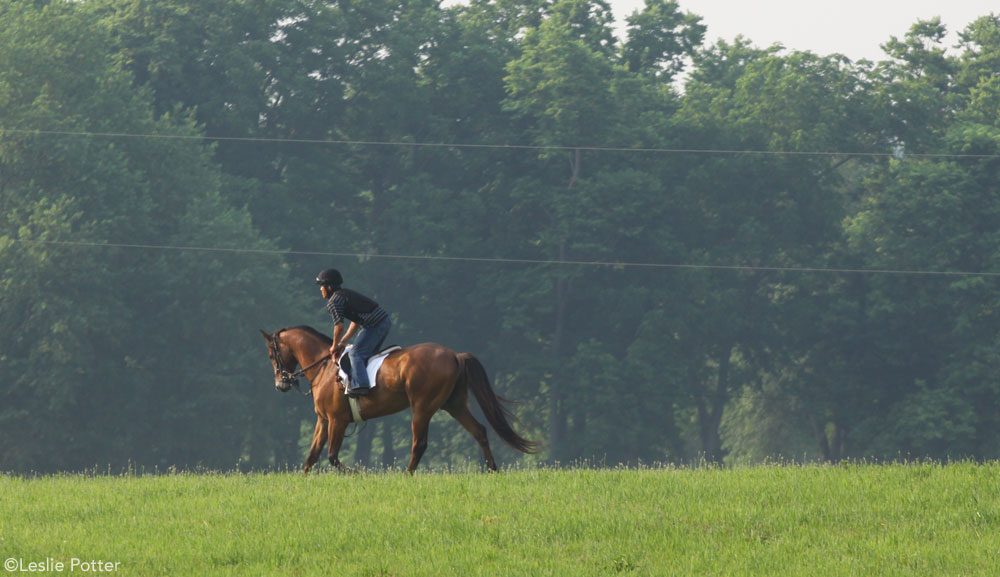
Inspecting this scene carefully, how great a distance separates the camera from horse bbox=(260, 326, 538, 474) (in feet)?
52.6

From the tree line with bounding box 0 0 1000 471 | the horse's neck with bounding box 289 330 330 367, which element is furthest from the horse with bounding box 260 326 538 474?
the tree line with bounding box 0 0 1000 471

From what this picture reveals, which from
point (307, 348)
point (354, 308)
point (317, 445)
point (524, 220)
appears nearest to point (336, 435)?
point (317, 445)

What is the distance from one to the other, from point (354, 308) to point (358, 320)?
153 millimetres

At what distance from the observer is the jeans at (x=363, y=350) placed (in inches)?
636

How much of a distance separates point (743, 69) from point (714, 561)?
55.0m

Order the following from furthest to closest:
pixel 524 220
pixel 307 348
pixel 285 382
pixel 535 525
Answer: pixel 524 220, pixel 285 382, pixel 307 348, pixel 535 525

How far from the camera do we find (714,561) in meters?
10.6

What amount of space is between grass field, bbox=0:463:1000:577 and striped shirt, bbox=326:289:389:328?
209 cm

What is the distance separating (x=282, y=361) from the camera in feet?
57.5

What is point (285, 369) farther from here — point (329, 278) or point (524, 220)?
point (524, 220)

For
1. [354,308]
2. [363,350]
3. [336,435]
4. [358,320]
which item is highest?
Result: [354,308]

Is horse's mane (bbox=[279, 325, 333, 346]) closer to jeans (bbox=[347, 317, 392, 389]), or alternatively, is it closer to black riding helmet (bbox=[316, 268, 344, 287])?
jeans (bbox=[347, 317, 392, 389])

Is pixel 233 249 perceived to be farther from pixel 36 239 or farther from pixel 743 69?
pixel 743 69

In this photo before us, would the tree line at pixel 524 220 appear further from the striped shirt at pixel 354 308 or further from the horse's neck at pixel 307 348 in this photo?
the striped shirt at pixel 354 308
